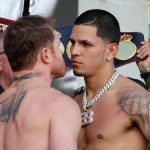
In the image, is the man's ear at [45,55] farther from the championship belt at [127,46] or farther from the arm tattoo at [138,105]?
the championship belt at [127,46]

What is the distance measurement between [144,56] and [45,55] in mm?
1306

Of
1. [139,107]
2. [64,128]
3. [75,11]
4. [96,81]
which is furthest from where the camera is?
[75,11]

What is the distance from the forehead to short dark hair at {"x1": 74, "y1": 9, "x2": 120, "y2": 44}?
0.02 metres

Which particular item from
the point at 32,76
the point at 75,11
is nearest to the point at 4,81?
the point at 32,76

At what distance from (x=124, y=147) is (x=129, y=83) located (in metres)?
0.33

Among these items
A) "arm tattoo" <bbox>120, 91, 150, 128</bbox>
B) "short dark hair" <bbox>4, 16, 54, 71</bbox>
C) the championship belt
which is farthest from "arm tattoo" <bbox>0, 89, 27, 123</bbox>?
the championship belt

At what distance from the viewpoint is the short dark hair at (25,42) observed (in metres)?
1.71

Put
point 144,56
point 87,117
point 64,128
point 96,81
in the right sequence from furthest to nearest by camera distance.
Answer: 1. point 144,56
2. point 96,81
3. point 87,117
4. point 64,128

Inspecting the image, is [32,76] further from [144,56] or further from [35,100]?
[144,56]

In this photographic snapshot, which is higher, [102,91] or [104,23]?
[104,23]

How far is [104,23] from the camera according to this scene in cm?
249

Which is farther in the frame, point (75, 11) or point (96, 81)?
point (75, 11)

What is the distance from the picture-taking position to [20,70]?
1751 mm

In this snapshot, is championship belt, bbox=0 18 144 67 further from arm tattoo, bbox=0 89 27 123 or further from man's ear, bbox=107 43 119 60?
arm tattoo, bbox=0 89 27 123
